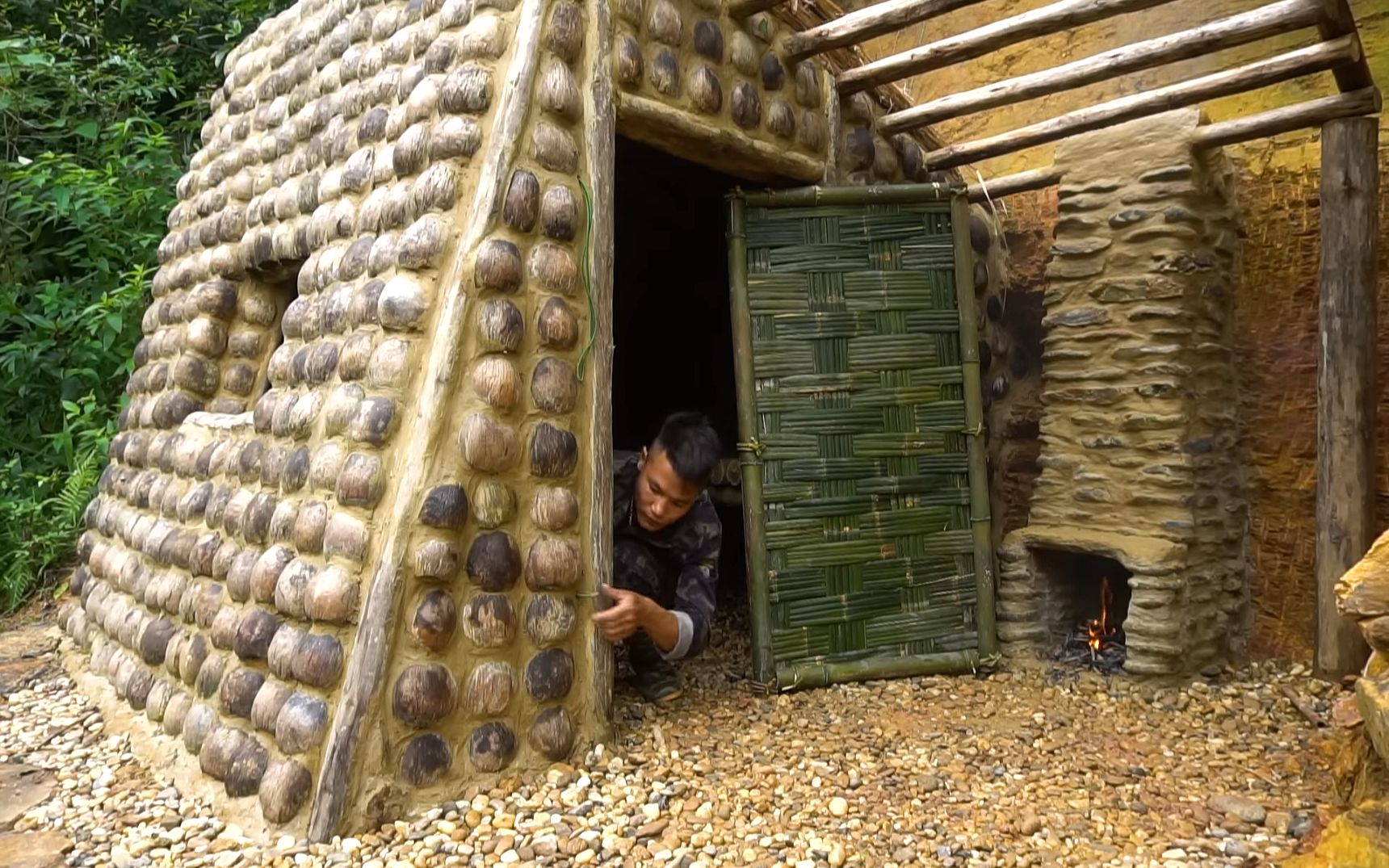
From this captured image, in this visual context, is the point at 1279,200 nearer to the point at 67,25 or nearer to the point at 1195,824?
the point at 1195,824

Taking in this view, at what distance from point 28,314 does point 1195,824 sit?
6673 millimetres

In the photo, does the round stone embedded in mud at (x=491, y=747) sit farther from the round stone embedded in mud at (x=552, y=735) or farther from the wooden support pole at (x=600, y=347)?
the wooden support pole at (x=600, y=347)

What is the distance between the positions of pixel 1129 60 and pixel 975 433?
150cm

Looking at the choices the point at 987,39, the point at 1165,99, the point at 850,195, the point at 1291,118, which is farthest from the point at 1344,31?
the point at 850,195

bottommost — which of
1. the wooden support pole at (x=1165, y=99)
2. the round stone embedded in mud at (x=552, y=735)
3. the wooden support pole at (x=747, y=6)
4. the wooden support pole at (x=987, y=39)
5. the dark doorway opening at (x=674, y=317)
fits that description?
the round stone embedded in mud at (x=552, y=735)

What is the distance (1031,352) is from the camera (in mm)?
4703

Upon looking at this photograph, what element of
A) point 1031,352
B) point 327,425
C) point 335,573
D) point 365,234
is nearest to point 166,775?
point 335,573

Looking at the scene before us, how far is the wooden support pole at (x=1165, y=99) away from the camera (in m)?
3.17

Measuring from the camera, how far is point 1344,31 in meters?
3.12

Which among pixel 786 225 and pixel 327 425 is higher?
pixel 786 225

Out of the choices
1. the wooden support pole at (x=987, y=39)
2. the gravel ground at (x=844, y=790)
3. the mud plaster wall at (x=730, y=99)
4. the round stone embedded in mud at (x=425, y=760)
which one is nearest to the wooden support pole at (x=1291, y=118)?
the wooden support pole at (x=987, y=39)

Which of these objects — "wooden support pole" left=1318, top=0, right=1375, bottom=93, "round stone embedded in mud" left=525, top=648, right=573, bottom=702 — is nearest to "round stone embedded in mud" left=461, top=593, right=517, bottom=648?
"round stone embedded in mud" left=525, top=648, right=573, bottom=702

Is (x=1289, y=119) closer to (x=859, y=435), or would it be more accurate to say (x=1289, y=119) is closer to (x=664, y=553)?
(x=859, y=435)

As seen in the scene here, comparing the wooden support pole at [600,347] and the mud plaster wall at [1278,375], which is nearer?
the wooden support pole at [600,347]
